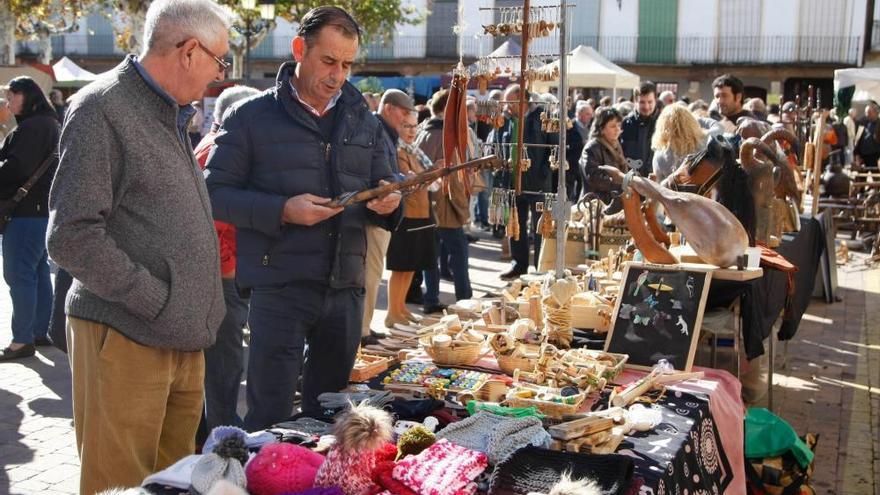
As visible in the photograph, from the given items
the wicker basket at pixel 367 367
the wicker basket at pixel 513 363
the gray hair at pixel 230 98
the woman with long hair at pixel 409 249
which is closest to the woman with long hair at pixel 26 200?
the gray hair at pixel 230 98

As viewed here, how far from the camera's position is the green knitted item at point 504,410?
8.48 feet

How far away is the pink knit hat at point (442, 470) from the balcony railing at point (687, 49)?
75.8ft

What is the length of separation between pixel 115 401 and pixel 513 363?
1458 mm

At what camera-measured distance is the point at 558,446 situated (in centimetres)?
243

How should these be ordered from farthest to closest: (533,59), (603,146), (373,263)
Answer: (603,146) < (373,263) < (533,59)

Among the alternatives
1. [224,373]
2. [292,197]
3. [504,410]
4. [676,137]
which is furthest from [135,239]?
[676,137]

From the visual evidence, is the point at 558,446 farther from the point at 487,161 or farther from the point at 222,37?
the point at 222,37

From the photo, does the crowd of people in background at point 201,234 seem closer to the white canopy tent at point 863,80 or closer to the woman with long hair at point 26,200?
Result: the woman with long hair at point 26,200

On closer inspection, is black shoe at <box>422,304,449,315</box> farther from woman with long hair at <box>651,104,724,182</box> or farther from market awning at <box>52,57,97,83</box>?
market awning at <box>52,57,97,83</box>

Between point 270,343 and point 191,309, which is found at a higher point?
point 191,309

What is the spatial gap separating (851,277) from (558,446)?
26.3ft

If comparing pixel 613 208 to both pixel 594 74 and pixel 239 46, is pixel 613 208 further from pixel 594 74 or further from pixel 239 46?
pixel 239 46

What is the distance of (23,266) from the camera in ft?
18.7

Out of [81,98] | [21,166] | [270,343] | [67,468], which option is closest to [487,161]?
[270,343]
